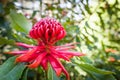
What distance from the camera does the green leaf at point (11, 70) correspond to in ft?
3.50

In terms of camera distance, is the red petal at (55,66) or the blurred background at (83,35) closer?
the red petal at (55,66)

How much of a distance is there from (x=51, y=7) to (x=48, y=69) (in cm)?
97

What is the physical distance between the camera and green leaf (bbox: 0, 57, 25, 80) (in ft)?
3.50

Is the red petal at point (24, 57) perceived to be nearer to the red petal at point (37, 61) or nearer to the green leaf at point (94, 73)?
the red petal at point (37, 61)

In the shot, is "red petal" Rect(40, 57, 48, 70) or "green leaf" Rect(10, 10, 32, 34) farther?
"green leaf" Rect(10, 10, 32, 34)

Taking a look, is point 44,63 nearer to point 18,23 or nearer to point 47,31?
point 47,31

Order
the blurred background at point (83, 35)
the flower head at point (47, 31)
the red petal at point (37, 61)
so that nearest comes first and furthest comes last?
the red petal at point (37, 61) → the flower head at point (47, 31) → the blurred background at point (83, 35)

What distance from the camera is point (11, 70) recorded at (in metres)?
1.10

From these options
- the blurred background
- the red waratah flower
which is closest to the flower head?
the red waratah flower

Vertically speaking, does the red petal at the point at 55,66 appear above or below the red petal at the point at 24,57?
below

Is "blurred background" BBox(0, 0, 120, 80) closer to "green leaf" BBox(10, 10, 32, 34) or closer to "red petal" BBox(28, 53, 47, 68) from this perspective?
"green leaf" BBox(10, 10, 32, 34)

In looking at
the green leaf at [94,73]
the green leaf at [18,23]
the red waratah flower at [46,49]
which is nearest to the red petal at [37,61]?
the red waratah flower at [46,49]

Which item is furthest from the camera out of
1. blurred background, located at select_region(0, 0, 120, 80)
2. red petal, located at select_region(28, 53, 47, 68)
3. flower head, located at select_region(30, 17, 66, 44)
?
blurred background, located at select_region(0, 0, 120, 80)

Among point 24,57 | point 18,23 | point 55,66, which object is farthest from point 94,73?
point 18,23
